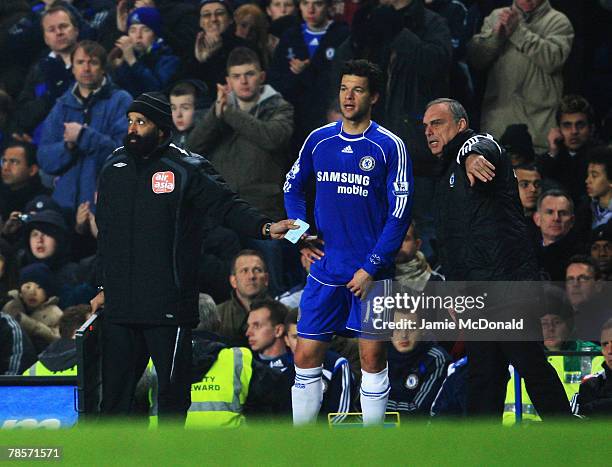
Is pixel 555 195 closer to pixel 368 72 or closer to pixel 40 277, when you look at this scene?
pixel 368 72

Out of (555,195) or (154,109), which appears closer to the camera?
(154,109)

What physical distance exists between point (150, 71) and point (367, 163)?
4.17 metres

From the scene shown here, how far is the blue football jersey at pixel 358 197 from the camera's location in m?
7.04

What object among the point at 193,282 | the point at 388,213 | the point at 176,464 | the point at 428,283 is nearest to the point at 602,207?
the point at 428,283

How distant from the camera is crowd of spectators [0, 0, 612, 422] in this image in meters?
9.48

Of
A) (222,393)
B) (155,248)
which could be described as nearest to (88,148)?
(222,393)

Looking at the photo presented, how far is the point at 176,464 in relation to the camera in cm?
479

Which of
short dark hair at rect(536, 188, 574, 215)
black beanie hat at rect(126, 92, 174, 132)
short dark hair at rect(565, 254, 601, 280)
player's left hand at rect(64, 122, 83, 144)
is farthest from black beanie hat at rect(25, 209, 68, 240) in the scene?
short dark hair at rect(565, 254, 601, 280)

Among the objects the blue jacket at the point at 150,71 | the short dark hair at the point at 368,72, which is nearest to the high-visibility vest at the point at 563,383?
the short dark hair at the point at 368,72

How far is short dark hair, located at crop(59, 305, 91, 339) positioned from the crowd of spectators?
0.02m

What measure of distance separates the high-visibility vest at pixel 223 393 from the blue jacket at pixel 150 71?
10.1 feet

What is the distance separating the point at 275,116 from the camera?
1009 cm

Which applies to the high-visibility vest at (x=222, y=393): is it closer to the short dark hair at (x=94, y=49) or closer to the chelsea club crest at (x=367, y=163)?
the chelsea club crest at (x=367, y=163)

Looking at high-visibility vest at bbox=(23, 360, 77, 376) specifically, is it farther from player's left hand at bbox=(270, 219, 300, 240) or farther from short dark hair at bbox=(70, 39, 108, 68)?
short dark hair at bbox=(70, 39, 108, 68)
